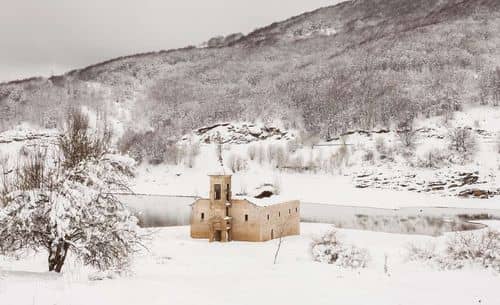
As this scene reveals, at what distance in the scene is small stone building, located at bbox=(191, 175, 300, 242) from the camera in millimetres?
49156

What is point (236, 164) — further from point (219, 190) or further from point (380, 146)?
point (219, 190)

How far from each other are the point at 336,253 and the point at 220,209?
63.7ft

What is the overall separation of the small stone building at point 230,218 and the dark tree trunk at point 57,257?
29430mm

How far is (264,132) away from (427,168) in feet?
204

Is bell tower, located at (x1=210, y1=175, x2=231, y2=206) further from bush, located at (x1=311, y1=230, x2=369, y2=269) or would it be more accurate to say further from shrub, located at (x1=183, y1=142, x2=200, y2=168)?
shrub, located at (x1=183, y1=142, x2=200, y2=168)

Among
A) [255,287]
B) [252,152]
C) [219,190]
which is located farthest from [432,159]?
[255,287]

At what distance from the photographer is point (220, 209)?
5016 centimetres

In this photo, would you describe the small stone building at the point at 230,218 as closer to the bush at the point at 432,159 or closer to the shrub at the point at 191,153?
the bush at the point at 432,159

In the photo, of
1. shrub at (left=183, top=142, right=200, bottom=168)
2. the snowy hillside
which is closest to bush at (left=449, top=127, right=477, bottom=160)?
the snowy hillside

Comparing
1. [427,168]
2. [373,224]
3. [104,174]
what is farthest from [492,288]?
[427,168]

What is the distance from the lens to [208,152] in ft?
504

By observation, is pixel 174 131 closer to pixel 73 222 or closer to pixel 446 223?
pixel 446 223

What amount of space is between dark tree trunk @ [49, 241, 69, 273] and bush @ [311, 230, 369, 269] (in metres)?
15.2

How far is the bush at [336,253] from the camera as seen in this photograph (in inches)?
1208
